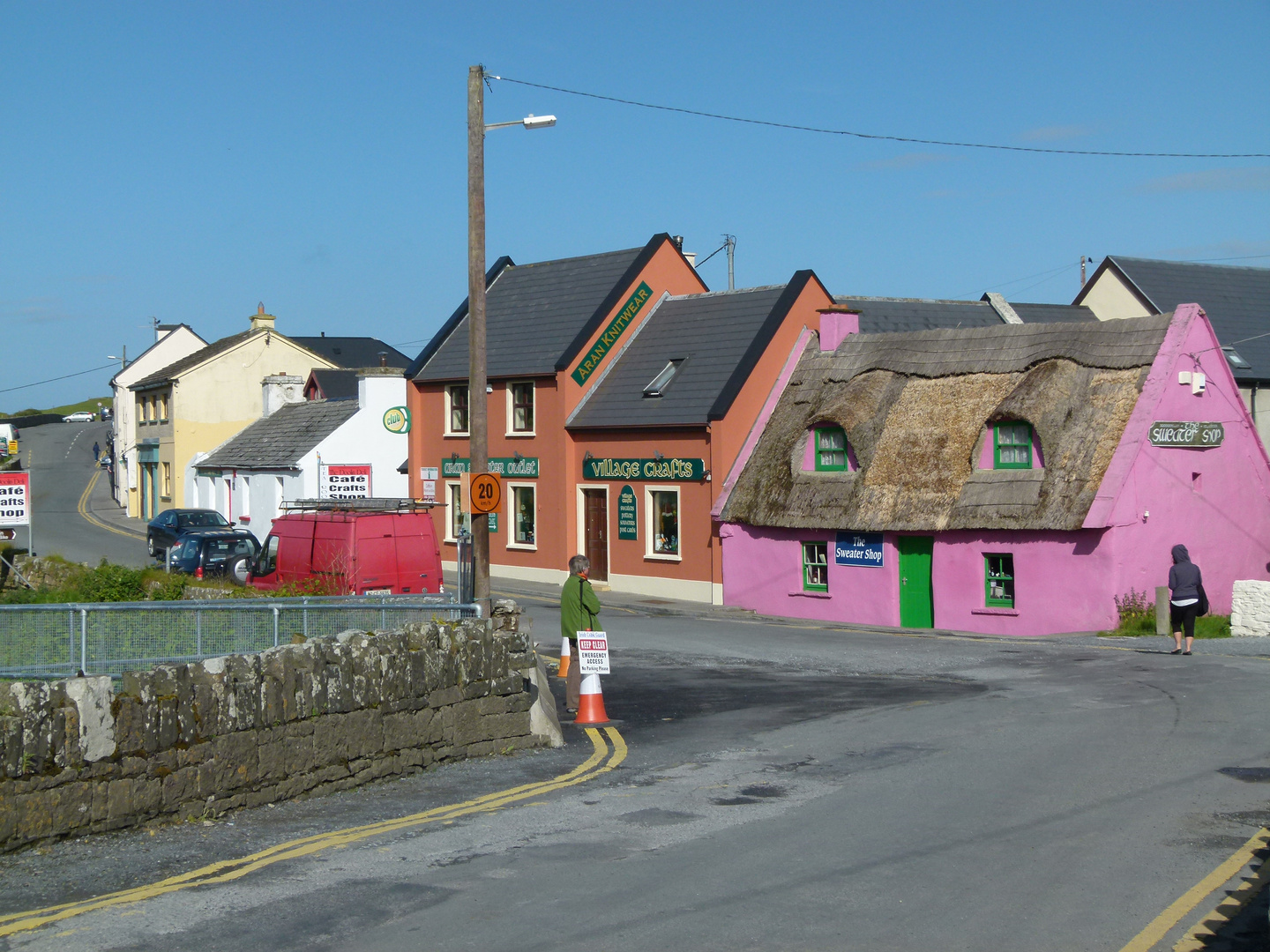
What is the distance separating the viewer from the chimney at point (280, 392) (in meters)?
53.8

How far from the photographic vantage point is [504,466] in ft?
127

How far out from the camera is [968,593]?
28391 millimetres

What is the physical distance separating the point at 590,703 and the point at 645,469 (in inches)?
807

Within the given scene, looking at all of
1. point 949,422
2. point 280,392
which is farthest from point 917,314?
point 280,392

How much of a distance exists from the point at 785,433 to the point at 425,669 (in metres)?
21.3

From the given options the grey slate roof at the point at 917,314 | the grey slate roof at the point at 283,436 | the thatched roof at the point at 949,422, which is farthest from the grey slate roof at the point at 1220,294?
the grey slate roof at the point at 283,436

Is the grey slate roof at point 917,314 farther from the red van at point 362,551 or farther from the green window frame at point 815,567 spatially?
the red van at point 362,551

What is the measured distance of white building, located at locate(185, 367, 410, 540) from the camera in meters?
44.2

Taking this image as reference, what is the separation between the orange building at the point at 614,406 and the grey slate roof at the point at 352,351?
31.2 m

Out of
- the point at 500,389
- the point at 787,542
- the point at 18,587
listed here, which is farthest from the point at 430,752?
the point at 500,389

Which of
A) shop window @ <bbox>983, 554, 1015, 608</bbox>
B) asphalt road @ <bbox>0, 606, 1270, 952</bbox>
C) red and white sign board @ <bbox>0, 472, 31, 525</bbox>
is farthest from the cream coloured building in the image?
asphalt road @ <bbox>0, 606, 1270, 952</bbox>

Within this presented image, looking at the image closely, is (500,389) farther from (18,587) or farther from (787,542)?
(18,587)

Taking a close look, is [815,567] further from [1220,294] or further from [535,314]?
[1220,294]

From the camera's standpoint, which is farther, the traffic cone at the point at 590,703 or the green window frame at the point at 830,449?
the green window frame at the point at 830,449
